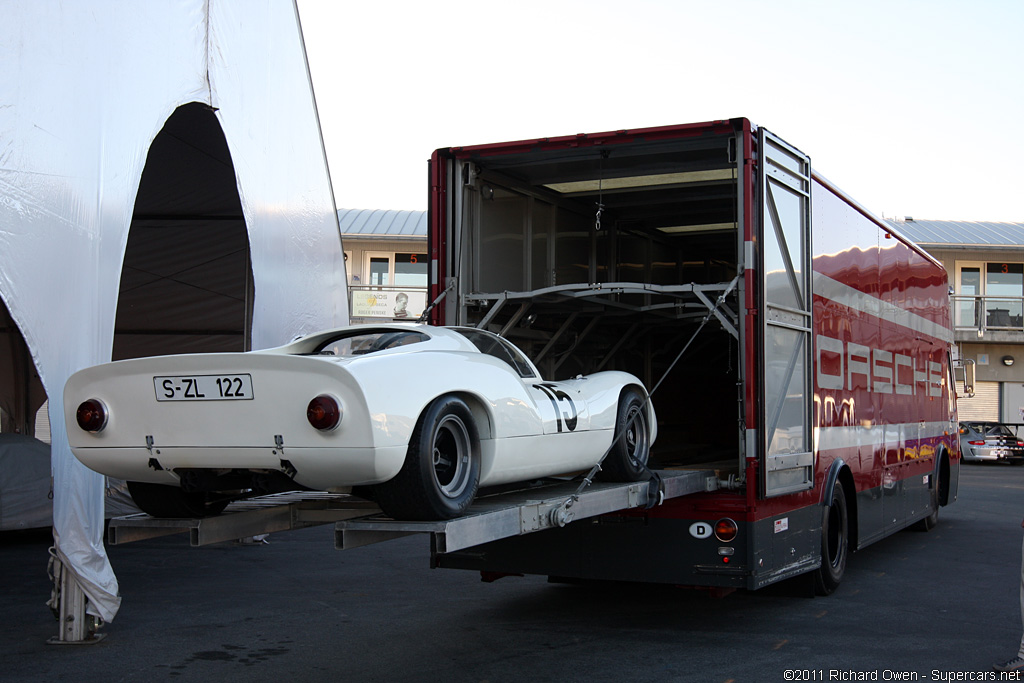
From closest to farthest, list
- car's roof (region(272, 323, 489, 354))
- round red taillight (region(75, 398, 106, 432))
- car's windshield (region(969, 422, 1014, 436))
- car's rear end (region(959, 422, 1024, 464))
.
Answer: round red taillight (region(75, 398, 106, 432))
car's roof (region(272, 323, 489, 354))
car's rear end (region(959, 422, 1024, 464))
car's windshield (region(969, 422, 1014, 436))

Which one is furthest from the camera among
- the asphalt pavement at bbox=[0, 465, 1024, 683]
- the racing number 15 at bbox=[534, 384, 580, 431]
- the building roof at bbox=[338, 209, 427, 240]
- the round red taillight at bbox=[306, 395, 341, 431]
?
the building roof at bbox=[338, 209, 427, 240]

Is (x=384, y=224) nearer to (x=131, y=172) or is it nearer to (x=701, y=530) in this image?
(x=131, y=172)

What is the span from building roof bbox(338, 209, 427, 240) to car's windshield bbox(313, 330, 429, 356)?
2576cm

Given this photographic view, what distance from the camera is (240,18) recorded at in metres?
9.61

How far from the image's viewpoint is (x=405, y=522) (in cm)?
450

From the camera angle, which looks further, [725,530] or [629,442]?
[629,442]

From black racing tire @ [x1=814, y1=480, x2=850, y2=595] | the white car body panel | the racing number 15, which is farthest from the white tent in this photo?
black racing tire @ [x1=814, y1=480, x2=850, y2=595]

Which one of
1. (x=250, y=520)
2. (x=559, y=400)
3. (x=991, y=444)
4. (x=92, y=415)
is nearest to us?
(x=92, y=415)

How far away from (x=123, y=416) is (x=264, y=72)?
20.8ft

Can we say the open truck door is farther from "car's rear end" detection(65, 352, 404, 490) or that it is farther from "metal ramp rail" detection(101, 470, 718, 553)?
"car's rear end" detection(65, 352, 404, 490)

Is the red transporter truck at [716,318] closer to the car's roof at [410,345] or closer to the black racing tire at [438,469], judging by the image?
the car's roof at [410,345]

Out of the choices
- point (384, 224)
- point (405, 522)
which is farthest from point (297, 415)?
point (384, 224)

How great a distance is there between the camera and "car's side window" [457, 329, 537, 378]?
5875 mm

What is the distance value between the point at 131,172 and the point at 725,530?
5.27m
